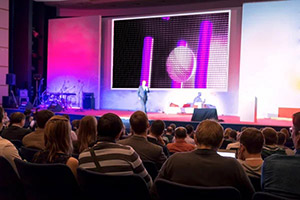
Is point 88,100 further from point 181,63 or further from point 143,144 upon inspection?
point 143,144

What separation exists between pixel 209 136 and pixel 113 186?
24.2 inches

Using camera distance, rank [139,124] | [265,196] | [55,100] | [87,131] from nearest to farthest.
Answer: [265,196], [139,124], [87,131], [55,100]

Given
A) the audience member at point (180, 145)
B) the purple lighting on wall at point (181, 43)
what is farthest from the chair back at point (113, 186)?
the purple lighting on wall at point (181, 43)

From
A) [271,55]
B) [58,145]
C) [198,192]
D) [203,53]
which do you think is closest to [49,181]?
[58,145]

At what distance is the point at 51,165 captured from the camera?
1712 mm

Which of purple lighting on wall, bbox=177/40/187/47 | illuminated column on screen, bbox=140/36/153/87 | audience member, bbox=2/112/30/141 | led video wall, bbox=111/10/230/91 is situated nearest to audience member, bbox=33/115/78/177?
audience member, bbox=2/112/30/141

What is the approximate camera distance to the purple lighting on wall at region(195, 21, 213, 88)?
10.8m

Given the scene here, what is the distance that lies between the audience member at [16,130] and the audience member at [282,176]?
2.81m

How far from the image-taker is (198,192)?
1377 mm

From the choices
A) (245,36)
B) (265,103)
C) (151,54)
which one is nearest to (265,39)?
(245,36)

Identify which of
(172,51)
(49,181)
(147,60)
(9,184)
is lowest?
(9,184)

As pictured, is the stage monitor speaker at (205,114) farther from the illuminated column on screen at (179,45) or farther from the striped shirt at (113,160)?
the striped shirt at (113,160)

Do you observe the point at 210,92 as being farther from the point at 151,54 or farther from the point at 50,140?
the point at 50,140

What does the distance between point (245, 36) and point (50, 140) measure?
30.9 ft
